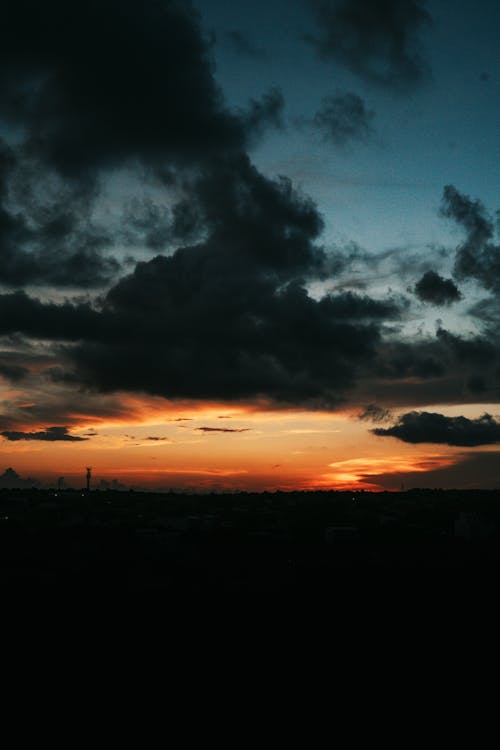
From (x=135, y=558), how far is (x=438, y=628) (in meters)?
36.6

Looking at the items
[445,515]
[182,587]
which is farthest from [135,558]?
[445,515]

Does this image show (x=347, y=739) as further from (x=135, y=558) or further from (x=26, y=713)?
(x=135, y=558)

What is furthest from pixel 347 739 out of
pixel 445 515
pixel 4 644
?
pixel 445 515

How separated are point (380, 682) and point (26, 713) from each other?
41.5 ft

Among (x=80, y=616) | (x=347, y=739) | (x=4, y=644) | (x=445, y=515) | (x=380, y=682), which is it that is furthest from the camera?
(x=445, y=515)

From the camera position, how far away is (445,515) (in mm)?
118750

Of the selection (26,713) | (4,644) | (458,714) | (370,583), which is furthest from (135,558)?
(458,714)

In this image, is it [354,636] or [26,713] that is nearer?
[26,713]

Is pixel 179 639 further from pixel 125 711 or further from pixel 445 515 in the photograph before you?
pixel 445 515

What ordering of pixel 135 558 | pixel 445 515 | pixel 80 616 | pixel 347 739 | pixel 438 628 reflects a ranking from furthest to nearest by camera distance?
pixel 445 515
pixel 135 558
pixel 80 616
pixel 438 628
pixel 347 739

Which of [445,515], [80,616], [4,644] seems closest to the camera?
[4,644]

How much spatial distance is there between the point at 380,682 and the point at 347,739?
5335mm

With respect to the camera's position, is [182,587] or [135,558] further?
[135,558]

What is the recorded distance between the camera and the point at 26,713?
19938 mm
